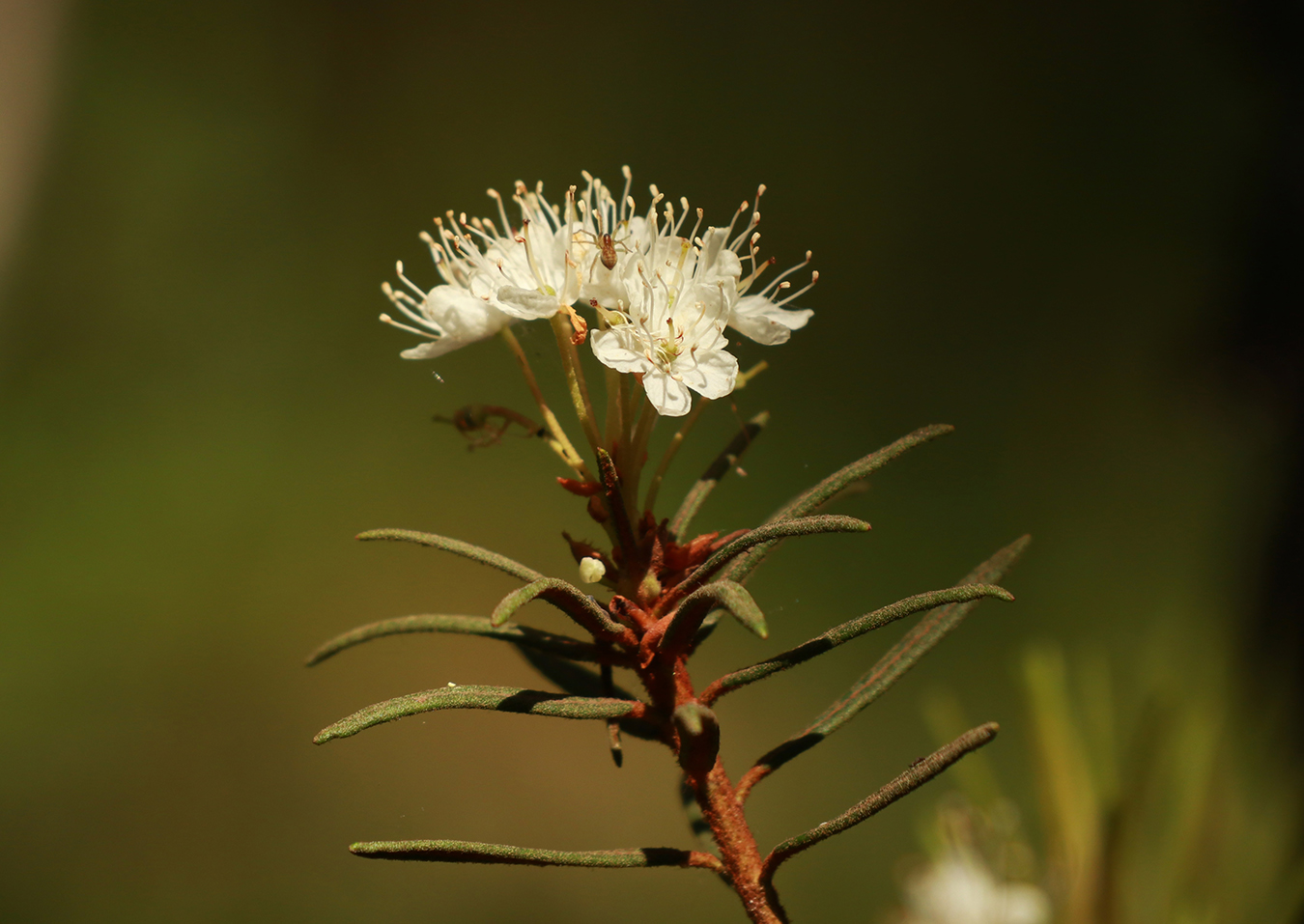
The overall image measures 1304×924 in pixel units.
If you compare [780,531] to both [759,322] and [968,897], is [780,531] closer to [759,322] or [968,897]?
[759,322]

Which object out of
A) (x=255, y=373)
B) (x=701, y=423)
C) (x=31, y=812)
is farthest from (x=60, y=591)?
(x=701, y=423)

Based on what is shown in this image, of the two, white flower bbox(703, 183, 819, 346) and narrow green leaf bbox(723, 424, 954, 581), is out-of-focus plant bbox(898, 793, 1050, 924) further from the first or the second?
white flower bbox(703, 183, 819, 346)

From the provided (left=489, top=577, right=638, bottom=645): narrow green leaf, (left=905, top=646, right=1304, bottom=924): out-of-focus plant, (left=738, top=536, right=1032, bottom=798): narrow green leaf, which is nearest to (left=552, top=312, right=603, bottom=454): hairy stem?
(left=489, top=577, right=638, bottom=645): narrow green leaf

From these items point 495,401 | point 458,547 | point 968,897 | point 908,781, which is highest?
point 495,401

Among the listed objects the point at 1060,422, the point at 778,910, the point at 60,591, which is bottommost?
the point at 778,910

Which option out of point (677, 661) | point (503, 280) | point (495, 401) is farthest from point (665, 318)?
point (495, 401)

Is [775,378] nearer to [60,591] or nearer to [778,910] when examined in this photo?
[778,910]
